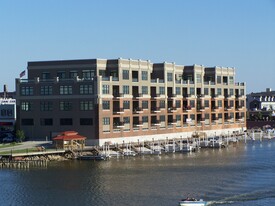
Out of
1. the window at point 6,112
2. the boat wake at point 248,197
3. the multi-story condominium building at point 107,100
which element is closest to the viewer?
the boat wake at point 248,197

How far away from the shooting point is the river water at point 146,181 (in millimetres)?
66625

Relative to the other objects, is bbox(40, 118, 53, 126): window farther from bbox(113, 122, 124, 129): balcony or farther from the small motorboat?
the small motorboat

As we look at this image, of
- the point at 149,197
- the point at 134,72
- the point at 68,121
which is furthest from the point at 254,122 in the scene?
the point at 149,197

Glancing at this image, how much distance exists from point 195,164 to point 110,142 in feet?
79.2

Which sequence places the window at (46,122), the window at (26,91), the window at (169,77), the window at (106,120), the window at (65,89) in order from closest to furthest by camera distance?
the window at (106,120) → the window at (65,89) → the window at (46,122) → the window at (26,91) → the window at (169,77)

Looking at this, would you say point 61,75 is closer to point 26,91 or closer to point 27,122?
point 26,91

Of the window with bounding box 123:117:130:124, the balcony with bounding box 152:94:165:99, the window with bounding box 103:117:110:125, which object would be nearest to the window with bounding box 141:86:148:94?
the balcony with bounding box 152:94:165:99

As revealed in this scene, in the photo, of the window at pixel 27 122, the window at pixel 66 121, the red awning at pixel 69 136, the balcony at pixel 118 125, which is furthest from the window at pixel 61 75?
the red awning at pixel 69 136

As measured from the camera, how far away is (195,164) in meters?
96.7

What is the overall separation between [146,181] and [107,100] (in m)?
39.7

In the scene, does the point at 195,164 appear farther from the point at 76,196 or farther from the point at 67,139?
the point at 76,196

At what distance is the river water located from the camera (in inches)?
2623

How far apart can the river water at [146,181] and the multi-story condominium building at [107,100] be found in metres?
13.4

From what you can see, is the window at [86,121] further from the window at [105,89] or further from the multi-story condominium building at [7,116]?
the multi-story condominium building at [7,116]
